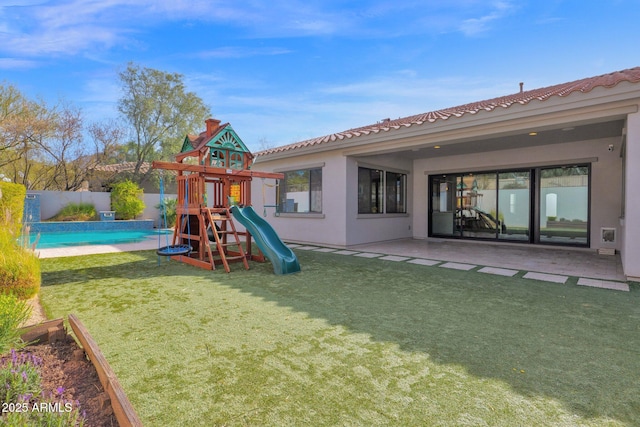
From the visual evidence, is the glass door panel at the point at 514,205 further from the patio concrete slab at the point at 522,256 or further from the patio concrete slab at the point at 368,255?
the patio concrete slab at the point at 368,255

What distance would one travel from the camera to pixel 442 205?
10.8m

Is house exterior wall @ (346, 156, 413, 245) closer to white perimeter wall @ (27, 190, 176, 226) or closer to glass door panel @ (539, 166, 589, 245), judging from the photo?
glass door panel @ (539, 166, 589, 245)

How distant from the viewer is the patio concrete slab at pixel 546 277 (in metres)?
4.89

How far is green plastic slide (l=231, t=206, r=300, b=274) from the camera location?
212 inches

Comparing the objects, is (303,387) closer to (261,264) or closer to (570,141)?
(261,264)

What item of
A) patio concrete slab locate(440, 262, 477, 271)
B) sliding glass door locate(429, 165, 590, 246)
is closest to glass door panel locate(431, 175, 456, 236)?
sliding glass door locate(429, 165, 590, 246)

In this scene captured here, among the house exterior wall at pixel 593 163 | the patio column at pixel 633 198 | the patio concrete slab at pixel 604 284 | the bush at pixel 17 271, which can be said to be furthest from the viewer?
the house exterior wall at pixel 593 163

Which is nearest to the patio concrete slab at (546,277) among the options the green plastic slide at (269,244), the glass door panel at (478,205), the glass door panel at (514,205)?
the green plastic slide at (269,244)

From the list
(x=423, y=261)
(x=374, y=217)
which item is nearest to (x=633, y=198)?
(x=423, y=261)

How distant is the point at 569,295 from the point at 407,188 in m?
6.96

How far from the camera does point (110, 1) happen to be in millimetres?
6043

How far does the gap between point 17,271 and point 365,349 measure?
373 cm

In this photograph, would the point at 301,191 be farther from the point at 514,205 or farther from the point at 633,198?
the point at 633,198

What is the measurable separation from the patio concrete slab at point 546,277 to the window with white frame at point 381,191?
4.46 m
